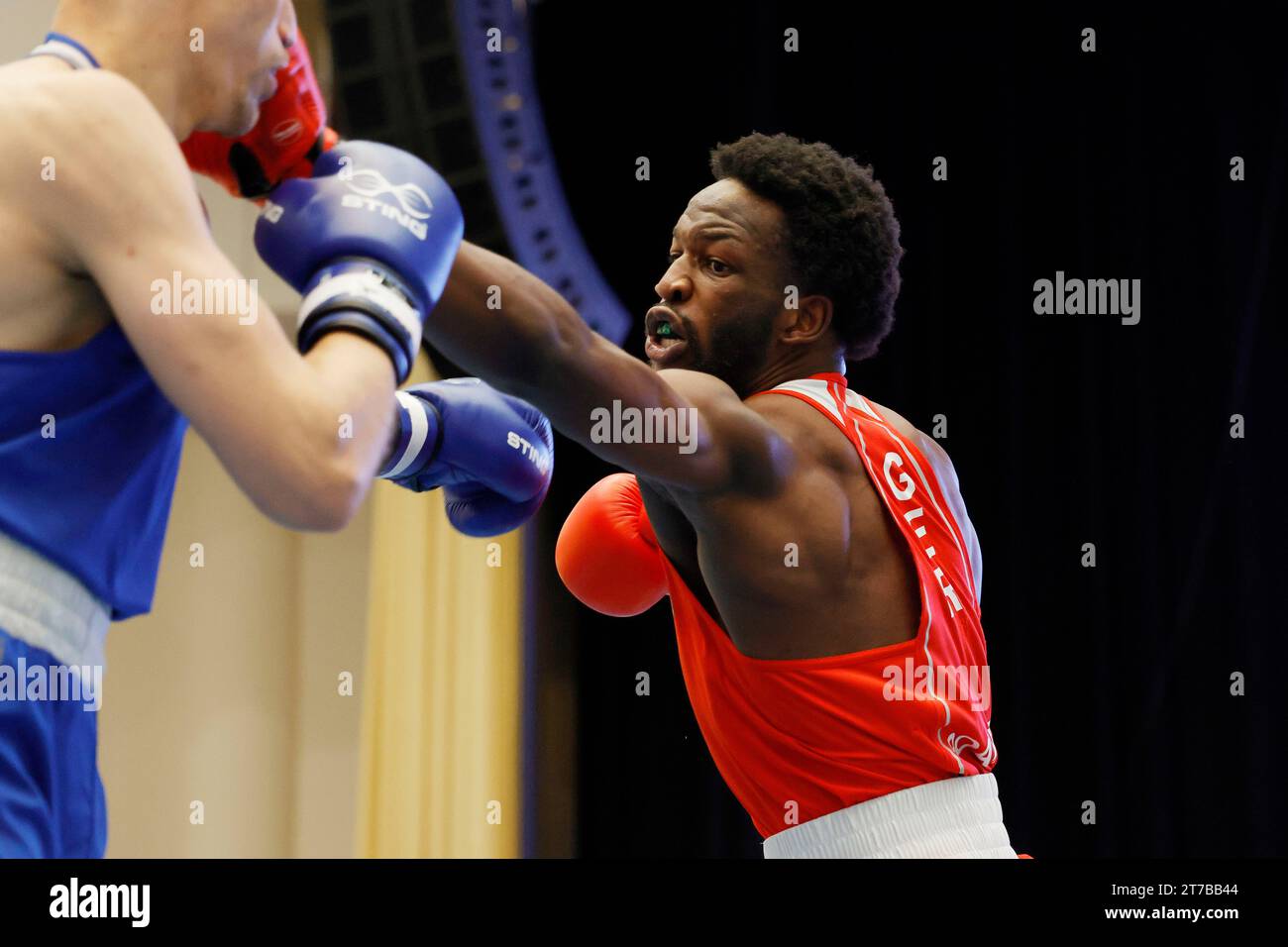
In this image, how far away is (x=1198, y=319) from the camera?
3.09m

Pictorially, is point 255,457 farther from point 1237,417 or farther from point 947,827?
point 1237,417

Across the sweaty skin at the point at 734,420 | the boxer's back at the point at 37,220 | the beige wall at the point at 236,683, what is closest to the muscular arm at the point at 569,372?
the sweaty skin at the point at 734,420

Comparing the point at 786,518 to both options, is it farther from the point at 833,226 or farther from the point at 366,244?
the point at 366,244

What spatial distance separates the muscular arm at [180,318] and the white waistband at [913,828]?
2.75ft

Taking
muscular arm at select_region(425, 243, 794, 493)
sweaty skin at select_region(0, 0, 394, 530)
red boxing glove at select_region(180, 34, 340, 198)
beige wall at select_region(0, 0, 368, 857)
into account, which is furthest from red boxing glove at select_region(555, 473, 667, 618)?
beige wall at select_region(0, 0, 368, 857)

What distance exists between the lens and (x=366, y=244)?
987 mm

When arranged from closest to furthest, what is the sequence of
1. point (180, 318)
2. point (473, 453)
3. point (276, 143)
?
1. point (180, 318)
2. point (276, 143)
3. point (473, 453)

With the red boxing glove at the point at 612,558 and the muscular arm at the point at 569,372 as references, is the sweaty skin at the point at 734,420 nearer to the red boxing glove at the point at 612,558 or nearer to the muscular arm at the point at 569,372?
A: the muscular arm at the point at 569,372

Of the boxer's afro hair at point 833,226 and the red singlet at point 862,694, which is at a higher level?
the boxer's afro hair at point 833,226

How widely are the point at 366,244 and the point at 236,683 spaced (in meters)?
2.82

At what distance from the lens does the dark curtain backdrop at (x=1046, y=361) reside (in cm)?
297

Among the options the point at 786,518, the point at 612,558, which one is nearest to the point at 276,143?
the point at 786,518
